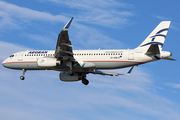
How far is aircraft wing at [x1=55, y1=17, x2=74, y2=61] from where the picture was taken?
38094 mm

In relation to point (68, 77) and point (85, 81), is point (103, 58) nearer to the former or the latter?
point (85, 81)

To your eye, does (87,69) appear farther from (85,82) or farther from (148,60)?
(148,60)

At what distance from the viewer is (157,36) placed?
4588cm

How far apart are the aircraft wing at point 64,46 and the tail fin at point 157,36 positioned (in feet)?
32.2

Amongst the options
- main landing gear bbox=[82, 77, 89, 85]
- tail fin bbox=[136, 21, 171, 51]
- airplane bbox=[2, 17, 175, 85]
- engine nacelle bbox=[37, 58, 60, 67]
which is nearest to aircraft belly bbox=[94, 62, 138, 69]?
airplane bbox=[2, 17, 175, 85]

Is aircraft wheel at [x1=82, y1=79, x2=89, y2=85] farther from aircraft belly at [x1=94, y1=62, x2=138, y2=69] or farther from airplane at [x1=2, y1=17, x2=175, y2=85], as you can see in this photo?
aircraft belly at [x1=94, y1=62, x2=138, y2=69]

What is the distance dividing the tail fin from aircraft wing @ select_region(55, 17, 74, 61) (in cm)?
981

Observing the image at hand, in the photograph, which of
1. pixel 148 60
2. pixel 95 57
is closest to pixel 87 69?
pixel 95 57

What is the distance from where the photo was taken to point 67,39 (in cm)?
3950

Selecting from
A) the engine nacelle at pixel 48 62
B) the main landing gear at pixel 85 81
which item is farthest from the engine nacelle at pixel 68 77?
the engine nacelle at pixel 48 62

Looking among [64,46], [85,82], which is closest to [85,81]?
[85,82]

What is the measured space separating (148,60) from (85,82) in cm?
1087

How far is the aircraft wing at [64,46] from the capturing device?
3809cm

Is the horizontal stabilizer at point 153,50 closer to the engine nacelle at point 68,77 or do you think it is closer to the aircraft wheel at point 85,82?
the aircraft wheel at point 85,82
